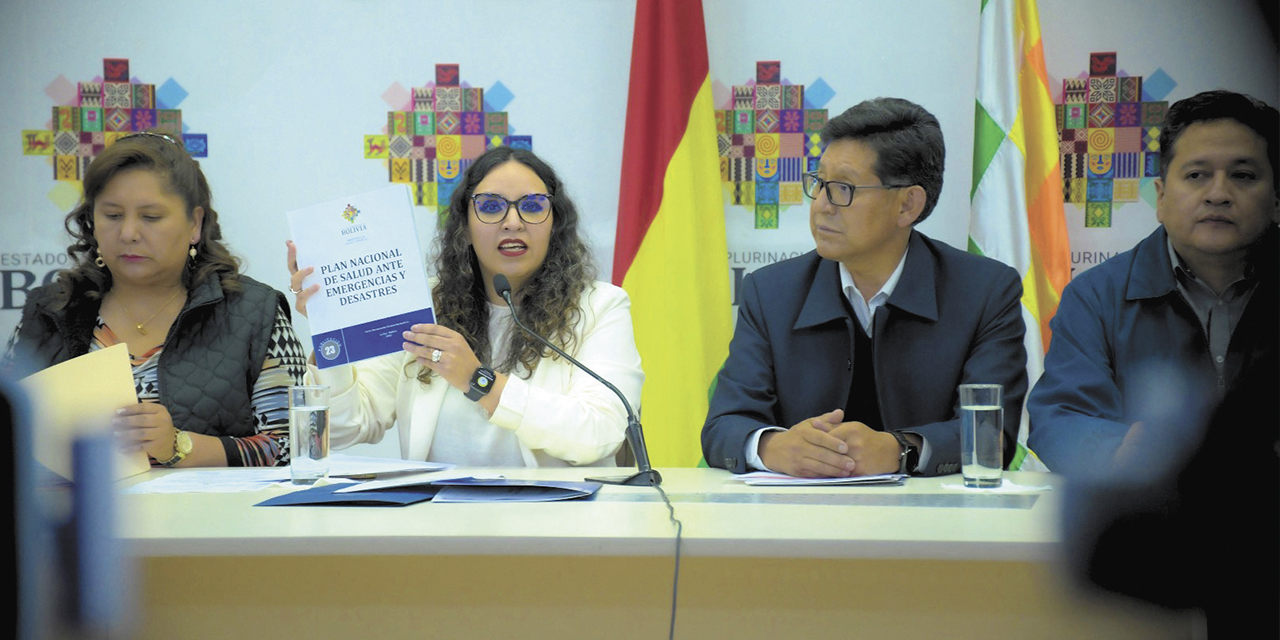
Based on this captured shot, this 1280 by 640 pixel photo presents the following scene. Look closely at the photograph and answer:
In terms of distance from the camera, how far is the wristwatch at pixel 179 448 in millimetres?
2121

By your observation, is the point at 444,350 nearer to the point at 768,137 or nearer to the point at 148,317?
the point at 148,317

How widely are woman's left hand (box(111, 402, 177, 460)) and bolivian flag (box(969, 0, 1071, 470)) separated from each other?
7.85ft

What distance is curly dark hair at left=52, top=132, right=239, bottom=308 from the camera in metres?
2.42

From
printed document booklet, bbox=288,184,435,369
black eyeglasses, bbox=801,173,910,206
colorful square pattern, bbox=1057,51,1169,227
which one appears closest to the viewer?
printed document booklet, bbox=288,184,435,369

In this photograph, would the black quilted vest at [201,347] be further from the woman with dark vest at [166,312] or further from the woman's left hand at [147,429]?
the woman's left hand at [147,429]

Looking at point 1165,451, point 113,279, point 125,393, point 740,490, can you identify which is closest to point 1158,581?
point 1165,451

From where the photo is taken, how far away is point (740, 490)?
1.75 m

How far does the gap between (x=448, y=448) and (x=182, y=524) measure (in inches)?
38.0

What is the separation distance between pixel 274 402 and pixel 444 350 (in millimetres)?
526

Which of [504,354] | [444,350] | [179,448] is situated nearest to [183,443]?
[179,448]

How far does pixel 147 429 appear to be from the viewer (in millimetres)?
2035

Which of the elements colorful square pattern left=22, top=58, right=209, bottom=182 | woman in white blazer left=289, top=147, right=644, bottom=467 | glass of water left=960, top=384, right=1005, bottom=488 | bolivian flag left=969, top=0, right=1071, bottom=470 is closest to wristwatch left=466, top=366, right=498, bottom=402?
woman in white blazer left=289, top=147, right=644, bottom=467

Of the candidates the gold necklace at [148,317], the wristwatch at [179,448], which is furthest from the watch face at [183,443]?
the gold necklace at [148,317]

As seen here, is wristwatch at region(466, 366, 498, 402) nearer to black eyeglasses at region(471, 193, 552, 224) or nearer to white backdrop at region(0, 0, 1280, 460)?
black eyeglasses at region(471, 193, 552, 224)
